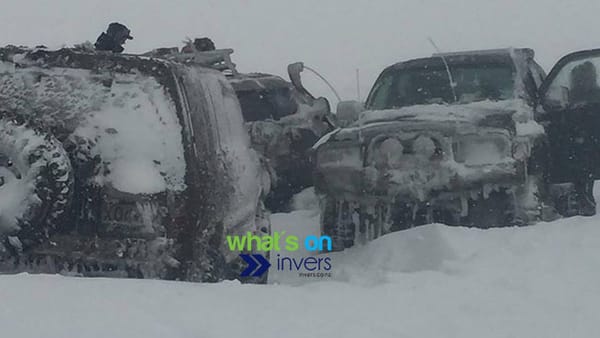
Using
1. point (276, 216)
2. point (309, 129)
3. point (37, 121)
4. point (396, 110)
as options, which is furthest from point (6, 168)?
point (309, 129)

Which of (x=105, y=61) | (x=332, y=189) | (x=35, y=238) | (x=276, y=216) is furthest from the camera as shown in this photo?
(x=276, y=216)

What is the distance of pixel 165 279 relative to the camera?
4.38 meters

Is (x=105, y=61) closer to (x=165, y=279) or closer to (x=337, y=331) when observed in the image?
(x=165, y=279)

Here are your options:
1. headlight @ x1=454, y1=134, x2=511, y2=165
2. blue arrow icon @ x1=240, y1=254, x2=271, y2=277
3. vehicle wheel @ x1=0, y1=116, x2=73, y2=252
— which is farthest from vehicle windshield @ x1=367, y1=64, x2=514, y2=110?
vehicle wheel @ x1=0, y1=116, x2=73, y2=252

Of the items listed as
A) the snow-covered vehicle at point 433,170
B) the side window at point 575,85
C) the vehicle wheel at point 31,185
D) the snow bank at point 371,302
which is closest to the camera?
the snow bank at point 371,302

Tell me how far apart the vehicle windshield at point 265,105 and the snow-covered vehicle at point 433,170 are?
267cm

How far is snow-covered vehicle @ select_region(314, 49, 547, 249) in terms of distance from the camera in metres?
6.74

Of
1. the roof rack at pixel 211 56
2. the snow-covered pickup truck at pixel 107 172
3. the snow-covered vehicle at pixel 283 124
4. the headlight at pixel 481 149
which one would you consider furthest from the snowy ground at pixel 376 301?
the snow-covered vehicle at pixel 283 124

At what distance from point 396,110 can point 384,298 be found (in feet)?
12.3

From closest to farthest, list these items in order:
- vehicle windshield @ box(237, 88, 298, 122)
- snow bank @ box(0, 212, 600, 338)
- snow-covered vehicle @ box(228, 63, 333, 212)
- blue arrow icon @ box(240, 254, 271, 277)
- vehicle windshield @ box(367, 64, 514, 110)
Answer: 1. snow bank @ box(0, 212, 600, 338)
2. blue arrow icon @ box(240, 254, 271, 277)
3. vehicle windshield @ box(367, 64, 514, 110)
4. snow-covered vehicle @ box(228, 63, 333, 212)
5. vehicle windshield @ box(237, 88, 298, 122)

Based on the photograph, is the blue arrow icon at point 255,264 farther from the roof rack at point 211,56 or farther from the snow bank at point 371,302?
the roof rack at point 211,56

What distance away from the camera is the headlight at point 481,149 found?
6.75 m

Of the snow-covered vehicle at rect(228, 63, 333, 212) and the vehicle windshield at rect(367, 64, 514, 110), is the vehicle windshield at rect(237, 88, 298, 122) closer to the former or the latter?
the snow-covered vehicle at rect(228, 63, 333, 212)

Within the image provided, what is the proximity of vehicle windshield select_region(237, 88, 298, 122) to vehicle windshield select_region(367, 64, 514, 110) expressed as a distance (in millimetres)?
1785
